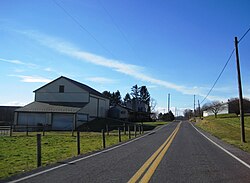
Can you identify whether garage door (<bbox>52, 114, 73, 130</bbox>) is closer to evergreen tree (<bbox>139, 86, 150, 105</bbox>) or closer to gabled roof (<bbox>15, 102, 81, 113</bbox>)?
gabled roof (<bbox>15, 102, 81, 113</bbox>)

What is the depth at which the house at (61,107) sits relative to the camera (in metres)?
52.6

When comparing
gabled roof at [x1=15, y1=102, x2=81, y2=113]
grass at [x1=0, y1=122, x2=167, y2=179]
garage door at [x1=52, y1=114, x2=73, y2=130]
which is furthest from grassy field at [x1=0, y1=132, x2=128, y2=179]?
gabled roof at [x1=15, y1=102, x2=81, y2=113]

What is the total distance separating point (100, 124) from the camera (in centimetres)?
5822

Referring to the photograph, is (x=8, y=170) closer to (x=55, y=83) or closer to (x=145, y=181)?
(x=145, y=181)

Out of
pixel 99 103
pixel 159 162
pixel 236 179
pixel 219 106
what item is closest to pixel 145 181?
pixel 236 179

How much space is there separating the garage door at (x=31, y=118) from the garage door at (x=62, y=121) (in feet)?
6.06

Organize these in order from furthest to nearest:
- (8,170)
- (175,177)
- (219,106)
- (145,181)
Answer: (219,106) < (8,170) < (175,177) < (145,181)

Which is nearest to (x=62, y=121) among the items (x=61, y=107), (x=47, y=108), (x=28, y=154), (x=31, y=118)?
(x=61, y=107)

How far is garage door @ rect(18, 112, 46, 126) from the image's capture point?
174 feet

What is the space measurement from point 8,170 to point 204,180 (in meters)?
6.40

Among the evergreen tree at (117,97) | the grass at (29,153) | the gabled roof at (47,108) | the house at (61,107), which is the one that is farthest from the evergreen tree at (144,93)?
the grass at (29,153)

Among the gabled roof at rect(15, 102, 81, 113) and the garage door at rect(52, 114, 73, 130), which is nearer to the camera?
the garage door at rect(52, 114, 73, 130)

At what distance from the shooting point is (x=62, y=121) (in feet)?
173

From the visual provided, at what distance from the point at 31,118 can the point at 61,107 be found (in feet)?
17.4
